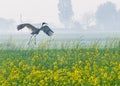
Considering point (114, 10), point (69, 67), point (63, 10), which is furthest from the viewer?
point (114, 10)

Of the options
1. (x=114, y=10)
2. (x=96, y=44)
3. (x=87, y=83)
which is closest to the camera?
(x=87, y=83)

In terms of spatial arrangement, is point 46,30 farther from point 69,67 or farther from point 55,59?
point 69,67

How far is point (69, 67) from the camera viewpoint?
47.2ft

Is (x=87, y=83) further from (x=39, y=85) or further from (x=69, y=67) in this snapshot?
(x=69, y=67)

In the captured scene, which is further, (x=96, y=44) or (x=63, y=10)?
(x=63, y=10)

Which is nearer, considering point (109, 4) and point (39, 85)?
point (39, 85)

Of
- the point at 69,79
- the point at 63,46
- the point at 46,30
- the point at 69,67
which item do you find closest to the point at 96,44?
the point at 63,46

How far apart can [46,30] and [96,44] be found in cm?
304

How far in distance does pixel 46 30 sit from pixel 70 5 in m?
149

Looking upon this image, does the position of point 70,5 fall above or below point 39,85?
above

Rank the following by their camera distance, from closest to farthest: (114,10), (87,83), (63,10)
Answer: (87,83), (63,10), (114,10)

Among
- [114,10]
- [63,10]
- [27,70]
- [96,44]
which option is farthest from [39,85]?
[114,10]

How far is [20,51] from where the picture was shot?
19.5m

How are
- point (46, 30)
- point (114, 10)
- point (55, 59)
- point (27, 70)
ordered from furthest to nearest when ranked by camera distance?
point (114, 10) → point (46, 30) → point (55, 59) → point (27, 70)
